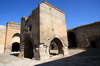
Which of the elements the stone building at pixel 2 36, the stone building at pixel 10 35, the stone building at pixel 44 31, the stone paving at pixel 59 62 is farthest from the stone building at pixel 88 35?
the stone building at pixel 2 36

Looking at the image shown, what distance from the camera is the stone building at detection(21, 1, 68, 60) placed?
955cm

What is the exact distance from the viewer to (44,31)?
1003 cm

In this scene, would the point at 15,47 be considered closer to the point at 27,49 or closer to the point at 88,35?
the point at 27,49

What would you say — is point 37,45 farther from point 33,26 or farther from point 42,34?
point 33,26

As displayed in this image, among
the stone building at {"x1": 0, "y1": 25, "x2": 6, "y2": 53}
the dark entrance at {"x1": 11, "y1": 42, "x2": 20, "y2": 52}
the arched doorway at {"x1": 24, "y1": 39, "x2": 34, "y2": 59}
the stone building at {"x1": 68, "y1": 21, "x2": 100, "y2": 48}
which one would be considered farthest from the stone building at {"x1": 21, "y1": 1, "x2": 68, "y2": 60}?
the dark entrance at {"x1": 11, "y1": 42, "x2": 20, "y2": 52}

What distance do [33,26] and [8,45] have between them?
10868 millimetres

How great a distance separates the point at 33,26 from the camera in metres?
10.9

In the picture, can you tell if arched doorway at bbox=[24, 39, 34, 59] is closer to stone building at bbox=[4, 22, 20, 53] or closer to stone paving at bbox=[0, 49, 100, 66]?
stone paving at bbox=[0, 49, 100, 66]

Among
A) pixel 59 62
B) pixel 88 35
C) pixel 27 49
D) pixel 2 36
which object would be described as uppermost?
pixel 2 36

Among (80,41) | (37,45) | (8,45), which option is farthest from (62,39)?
(8,45)

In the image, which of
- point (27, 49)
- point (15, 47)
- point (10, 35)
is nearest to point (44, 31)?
point (27, 49)

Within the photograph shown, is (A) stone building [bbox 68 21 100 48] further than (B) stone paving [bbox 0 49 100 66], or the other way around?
(A) stone building [bbox 68 21 100 48]

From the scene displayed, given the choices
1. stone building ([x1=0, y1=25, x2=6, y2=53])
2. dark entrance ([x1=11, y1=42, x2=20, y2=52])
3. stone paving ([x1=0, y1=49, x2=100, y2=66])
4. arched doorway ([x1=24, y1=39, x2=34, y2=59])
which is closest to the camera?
stone paving ([x1=0, y1=49, x2=100, y2=66])

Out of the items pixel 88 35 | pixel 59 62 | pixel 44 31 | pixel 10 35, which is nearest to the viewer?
pixel 59 62
